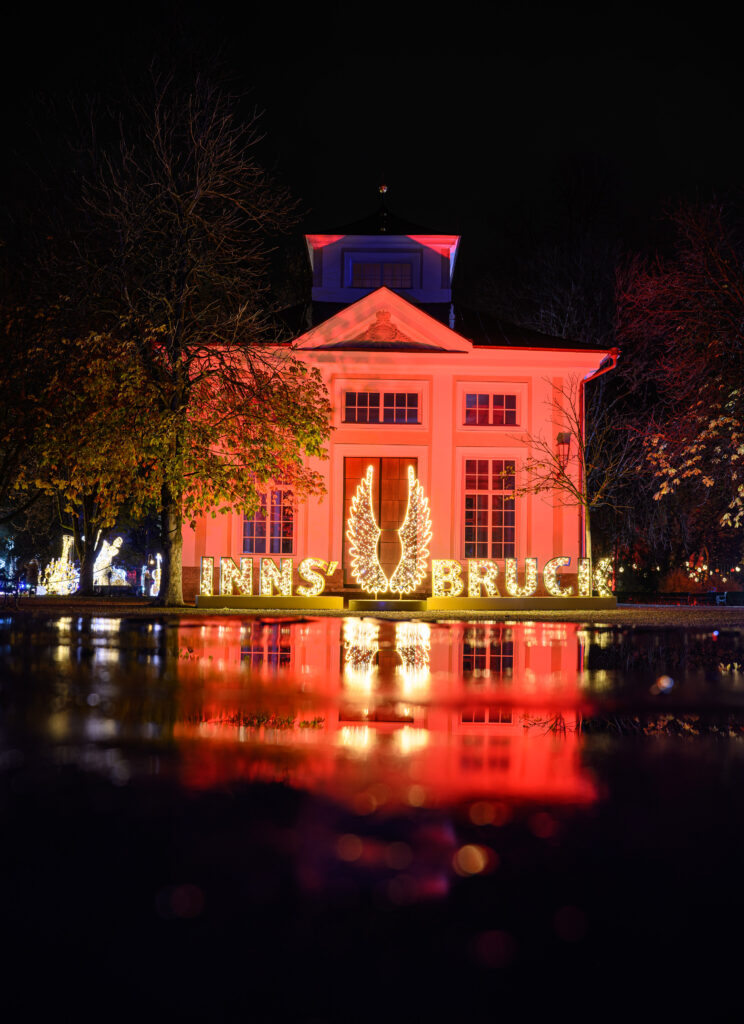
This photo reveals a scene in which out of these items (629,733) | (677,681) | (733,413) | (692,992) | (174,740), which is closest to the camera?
(692,992)

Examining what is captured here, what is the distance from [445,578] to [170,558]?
6799 mm

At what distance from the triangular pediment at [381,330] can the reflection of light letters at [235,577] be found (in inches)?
242

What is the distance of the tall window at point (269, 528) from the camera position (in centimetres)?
2588

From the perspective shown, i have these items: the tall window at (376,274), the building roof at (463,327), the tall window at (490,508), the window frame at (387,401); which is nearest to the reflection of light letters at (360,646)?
the tall window at (490,508)

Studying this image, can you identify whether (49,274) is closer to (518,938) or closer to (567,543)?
(567,543)

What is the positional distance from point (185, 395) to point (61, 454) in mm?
3155

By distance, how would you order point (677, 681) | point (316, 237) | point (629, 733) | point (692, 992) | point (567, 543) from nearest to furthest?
1. point (692, 992)
2. point (629, 733)
3. point (677, 681)
4. point (567, 543)
5. point (316, 237)

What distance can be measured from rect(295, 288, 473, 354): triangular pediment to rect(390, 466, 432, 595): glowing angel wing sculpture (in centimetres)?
444

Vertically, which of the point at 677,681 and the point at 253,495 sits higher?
the point at 253,495

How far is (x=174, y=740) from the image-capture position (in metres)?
6.50

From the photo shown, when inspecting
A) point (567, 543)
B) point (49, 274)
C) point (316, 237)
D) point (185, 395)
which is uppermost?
point (316, 237)

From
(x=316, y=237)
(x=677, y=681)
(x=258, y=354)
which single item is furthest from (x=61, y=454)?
(x=677, y=681)

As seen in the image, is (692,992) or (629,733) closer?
(692,992)

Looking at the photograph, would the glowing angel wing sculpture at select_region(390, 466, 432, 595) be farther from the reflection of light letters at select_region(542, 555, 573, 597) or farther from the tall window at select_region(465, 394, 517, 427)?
the tall window at select_region(465, 394, 517, 427)
